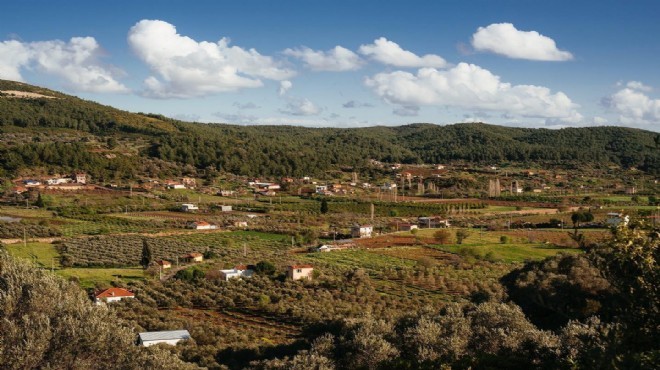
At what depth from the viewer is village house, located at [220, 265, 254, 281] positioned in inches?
1602

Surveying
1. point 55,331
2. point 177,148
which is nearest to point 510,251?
point 55,331

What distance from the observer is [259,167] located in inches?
5039

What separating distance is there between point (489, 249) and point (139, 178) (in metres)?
66.8

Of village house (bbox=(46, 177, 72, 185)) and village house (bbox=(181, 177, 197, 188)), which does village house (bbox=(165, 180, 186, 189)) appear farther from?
village house (bbox=(46, 177, 72, 185))

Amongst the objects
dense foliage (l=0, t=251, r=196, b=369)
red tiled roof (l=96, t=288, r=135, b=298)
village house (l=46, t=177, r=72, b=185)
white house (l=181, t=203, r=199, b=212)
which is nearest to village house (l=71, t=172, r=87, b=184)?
village house (l=46, t=177, r=72, b=185)

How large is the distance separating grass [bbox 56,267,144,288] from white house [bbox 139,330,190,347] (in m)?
13.2

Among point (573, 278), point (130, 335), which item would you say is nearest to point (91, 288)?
point (130, 335)

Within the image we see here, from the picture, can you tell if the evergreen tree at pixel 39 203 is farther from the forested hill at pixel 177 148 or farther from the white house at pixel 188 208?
the forested hill at pixel 177 148

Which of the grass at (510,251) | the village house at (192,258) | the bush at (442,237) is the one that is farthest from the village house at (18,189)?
the grass at (510,251)

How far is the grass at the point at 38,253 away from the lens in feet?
146

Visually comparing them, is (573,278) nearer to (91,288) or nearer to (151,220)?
(91,288)

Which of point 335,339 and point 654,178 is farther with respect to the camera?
point 654,178

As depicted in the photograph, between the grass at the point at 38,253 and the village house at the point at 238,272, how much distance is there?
1270 cm

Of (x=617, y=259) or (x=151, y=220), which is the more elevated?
(x=617, y=259)
